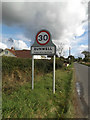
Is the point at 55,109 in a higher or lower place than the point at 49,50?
lower

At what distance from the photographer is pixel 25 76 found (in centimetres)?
542

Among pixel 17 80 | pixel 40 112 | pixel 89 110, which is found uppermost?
pixel 17 80

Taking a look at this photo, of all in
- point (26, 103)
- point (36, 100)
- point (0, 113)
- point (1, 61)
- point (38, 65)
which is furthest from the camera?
point (38, 65)

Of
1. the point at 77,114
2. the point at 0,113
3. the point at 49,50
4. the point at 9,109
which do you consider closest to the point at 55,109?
the point at 77,114

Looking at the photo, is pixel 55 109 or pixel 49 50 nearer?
pixel 55 109

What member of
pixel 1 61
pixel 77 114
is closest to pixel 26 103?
pixel 77 114

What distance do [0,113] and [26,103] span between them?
2.73 feet

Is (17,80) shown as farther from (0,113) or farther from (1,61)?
(0,113)

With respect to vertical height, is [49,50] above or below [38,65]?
above

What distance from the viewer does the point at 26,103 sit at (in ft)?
8.84

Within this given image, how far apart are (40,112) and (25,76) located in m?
3.37

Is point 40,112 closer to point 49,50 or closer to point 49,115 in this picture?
point 49,115

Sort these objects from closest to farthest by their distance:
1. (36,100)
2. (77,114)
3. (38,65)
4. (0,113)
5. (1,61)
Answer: (0,113) < (77,114) < (36,100) < (1,61) < (38,65)

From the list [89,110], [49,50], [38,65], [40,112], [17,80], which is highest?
[49,50]
